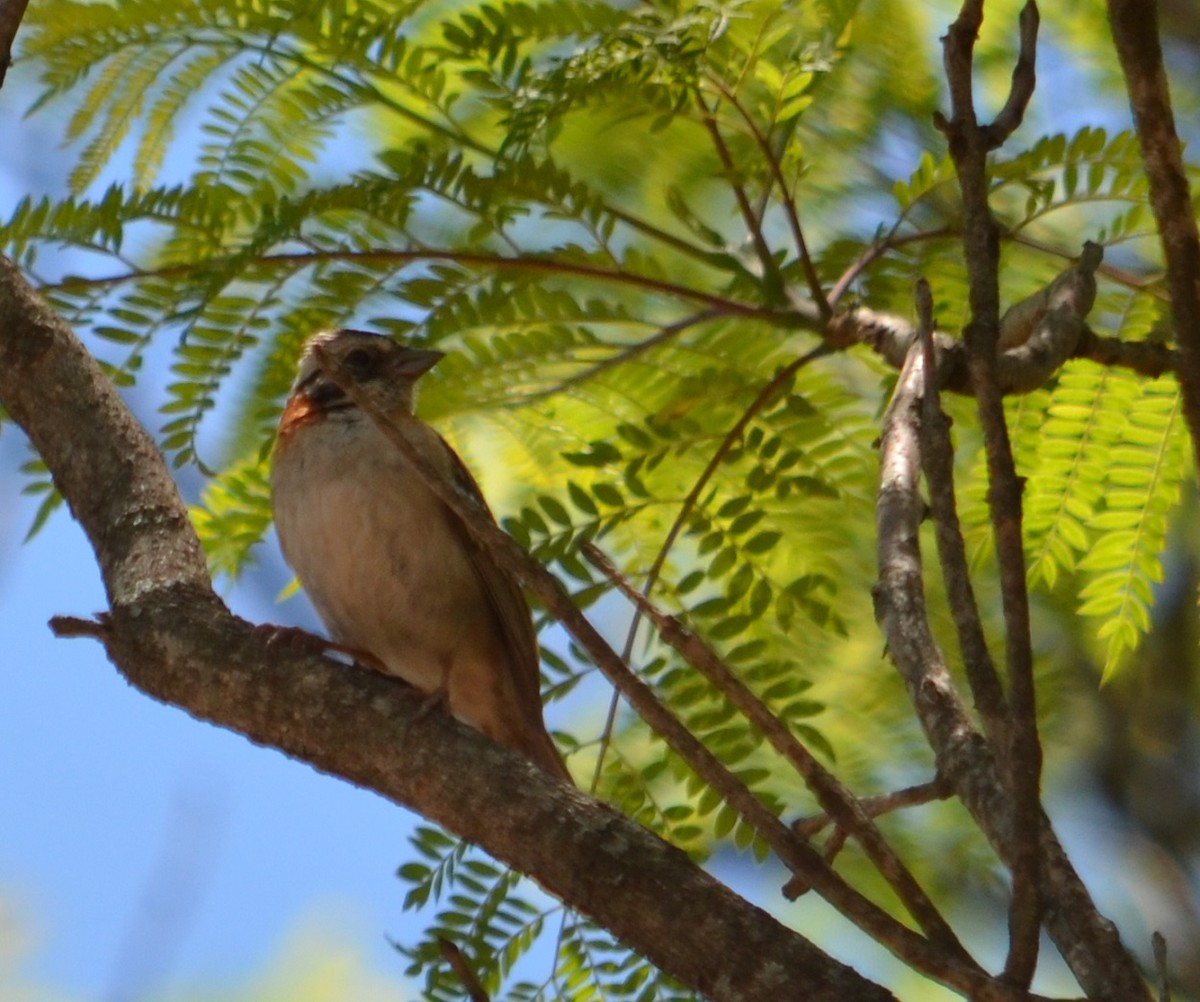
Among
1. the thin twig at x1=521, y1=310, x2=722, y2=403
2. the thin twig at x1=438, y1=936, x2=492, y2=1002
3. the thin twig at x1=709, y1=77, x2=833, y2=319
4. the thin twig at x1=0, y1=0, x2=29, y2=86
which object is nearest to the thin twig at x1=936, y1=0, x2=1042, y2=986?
the thin twig at x1=438, y1=936, x2=492, y2=1002

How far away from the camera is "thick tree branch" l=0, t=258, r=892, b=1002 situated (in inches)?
97.4

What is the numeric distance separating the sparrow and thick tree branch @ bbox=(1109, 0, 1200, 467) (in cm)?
221

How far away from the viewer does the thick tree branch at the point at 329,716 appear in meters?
2.47

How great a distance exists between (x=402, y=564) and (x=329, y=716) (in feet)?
5.45

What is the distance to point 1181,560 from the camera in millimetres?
6277

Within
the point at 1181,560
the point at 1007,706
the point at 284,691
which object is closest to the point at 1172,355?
the point at 1007,706

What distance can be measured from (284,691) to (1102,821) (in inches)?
186

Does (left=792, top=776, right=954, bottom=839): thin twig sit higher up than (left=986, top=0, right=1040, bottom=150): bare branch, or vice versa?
(left=986, top=0, right=1040, bottom=150): bare branch

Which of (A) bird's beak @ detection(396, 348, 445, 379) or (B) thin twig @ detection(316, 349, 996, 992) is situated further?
(A) bird's beak @ detection(396, 348, 445, 379)

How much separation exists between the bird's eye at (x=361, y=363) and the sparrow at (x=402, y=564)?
15cm

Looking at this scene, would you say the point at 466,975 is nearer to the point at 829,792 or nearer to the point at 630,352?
the point at 829,792

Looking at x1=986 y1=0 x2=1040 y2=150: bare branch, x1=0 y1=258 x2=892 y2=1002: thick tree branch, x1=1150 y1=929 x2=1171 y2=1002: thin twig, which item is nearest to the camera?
x1=1150 y1=929 x2=1171 y2=1002: thin twig

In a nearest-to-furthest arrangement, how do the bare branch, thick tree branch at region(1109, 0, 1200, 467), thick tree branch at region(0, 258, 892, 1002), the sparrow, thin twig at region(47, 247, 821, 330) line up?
thick tree branch at region(0, 258, 892, 1002)
thick tree branch at region(1109, 0, 1200, 467)
the bare branch
thin twig at region(47, 247, 821, 330)
the sparrow

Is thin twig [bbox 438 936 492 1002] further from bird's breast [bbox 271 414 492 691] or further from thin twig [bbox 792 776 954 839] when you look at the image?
bird's breast [bbox 271 414 492 691]
